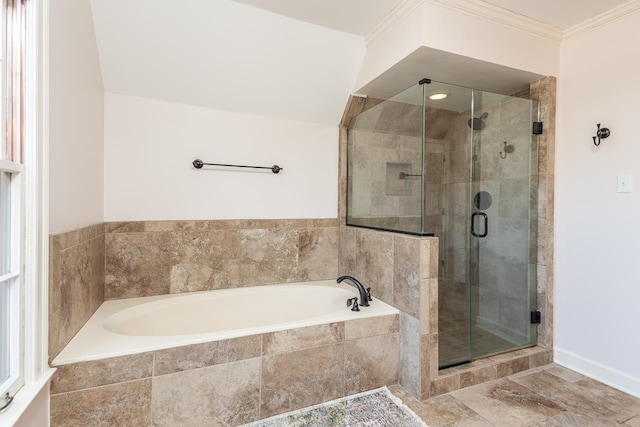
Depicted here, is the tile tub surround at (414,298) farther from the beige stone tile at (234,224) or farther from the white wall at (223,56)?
the white wall at (223,56)

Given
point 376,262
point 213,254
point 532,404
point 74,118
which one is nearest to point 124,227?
point 213,254

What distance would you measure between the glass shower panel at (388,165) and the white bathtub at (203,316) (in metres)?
0.67

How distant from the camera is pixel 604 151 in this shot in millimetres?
2002

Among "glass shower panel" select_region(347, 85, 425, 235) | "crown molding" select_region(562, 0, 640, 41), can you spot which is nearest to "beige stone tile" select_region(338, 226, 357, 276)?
"glass shower panel" select_region(347, 85, 425, 235)

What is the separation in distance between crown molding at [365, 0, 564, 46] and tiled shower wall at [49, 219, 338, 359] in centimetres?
162

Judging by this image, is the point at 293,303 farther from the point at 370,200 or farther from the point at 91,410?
the point at 91,410

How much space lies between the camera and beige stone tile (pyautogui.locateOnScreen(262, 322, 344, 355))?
163 centimetres

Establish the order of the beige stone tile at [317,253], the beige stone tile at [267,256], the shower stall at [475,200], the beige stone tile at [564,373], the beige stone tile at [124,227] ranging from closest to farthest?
the beige stone tile at [564,373]
the beige stone tile at [124,227]
the shower stall at [475,200]
the beige stone tile at [267,256]
the beige stone tile at [317,253]

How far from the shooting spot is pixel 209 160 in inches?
94.0

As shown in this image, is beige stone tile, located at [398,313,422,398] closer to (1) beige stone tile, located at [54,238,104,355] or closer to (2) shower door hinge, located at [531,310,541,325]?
(2) shower door hinge, located at [531,310,541,325]

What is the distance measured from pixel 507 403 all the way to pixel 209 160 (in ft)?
8.49

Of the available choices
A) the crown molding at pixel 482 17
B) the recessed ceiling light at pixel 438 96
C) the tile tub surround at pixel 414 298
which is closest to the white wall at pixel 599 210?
the crown molding at pixel 482 17

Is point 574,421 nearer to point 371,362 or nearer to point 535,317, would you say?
point 535,317

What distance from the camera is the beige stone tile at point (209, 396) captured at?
1.43m
